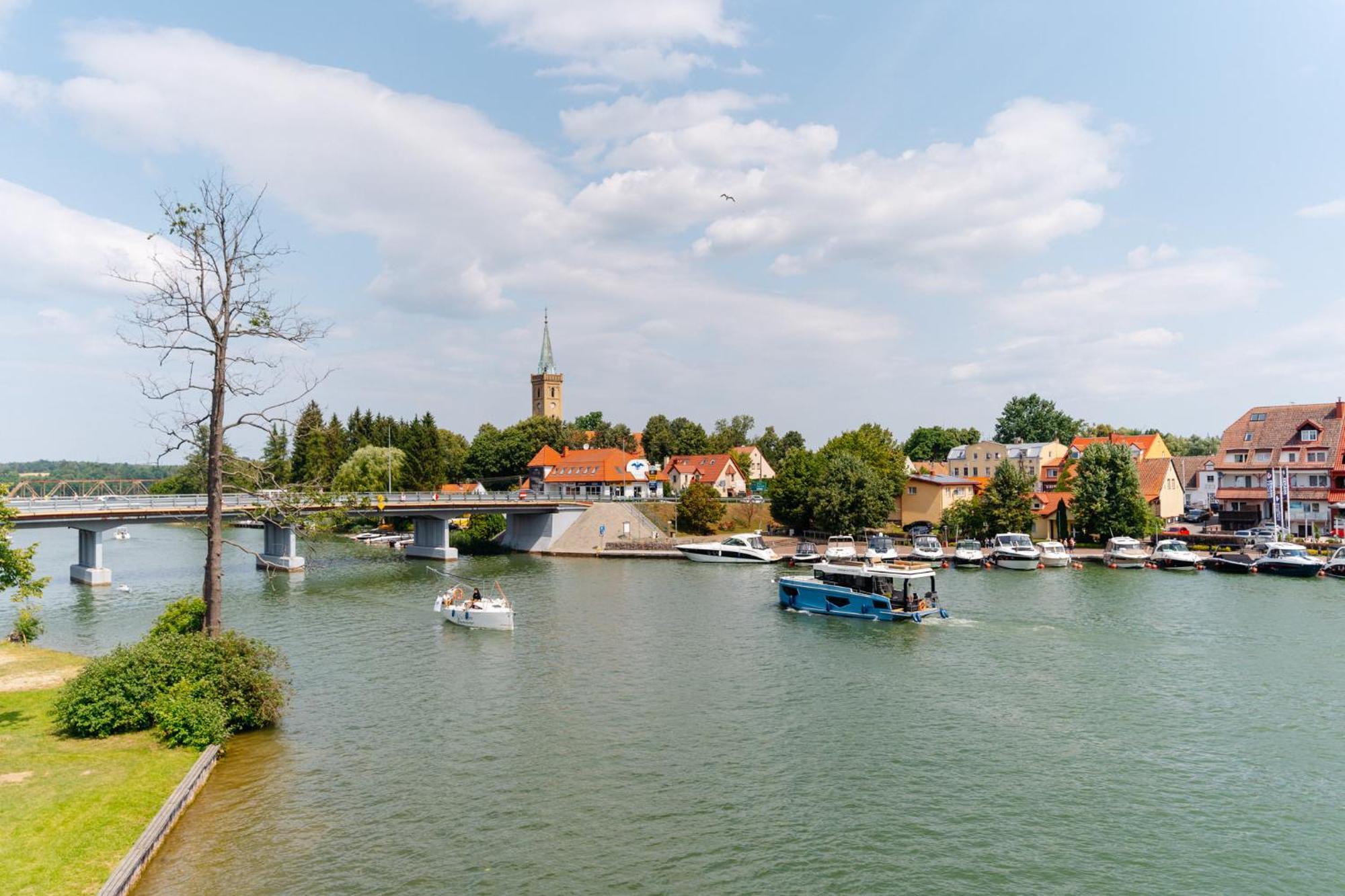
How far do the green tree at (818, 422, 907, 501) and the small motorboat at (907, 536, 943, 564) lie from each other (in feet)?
53.4

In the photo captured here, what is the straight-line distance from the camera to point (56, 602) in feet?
191

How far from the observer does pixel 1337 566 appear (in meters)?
61.4

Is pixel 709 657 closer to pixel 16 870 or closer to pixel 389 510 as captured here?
pixel 16 870

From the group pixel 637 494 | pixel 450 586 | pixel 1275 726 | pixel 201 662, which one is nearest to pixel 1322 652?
pixel 1275 726

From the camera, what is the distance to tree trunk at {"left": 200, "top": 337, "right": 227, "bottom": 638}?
1112 inches

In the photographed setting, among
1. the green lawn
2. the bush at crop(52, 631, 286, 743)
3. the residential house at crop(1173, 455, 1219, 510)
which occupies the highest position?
the residential house at crop(1173, 455, 1219, 510)

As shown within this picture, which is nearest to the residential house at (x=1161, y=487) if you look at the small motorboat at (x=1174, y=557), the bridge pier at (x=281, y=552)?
the small motorboat at (x=1174, y=557)

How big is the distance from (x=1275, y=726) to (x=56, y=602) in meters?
70.8

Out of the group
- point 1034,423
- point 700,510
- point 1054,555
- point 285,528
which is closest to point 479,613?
point 285,528

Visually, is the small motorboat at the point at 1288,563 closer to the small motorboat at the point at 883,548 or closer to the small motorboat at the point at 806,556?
the small motorboat at the point at 883,548

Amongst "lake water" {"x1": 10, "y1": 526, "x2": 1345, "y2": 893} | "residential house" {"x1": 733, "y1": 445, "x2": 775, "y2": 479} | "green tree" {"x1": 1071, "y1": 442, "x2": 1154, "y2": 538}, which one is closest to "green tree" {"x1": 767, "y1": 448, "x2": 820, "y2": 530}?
"green tree" {"x1": 1071, "y1": 442, "x2": 1154, "y2": 538}

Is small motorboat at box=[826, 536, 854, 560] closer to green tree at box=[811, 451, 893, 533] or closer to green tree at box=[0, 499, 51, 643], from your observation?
green tree at box=[811, 451, 893, 533]

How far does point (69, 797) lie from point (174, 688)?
20.6 ft

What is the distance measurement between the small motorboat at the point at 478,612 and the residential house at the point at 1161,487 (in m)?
71.9
